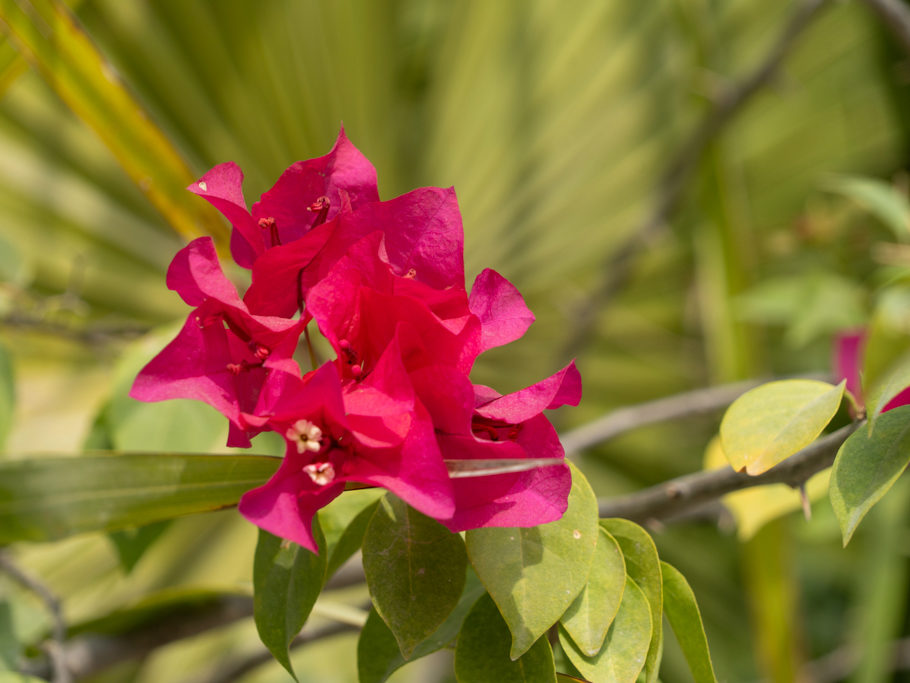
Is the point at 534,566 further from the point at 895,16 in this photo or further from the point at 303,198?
the point at 895,16

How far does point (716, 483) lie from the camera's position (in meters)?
0.23

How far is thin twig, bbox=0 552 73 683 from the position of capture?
28 cm

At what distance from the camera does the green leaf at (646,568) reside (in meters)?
0.20

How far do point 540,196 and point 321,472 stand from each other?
0.84 m

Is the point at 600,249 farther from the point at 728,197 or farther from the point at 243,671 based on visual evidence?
the point at 243,671

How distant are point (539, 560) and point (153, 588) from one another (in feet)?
2.27

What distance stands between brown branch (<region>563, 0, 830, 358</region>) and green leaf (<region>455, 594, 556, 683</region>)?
0.55 meters

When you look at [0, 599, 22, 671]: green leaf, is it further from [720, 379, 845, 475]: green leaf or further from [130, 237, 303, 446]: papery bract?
[720, 379, 845, 475]: green leaf

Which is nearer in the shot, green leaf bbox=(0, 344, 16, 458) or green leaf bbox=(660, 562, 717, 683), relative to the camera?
green leaf bbox=(660, 562, 717, 683)

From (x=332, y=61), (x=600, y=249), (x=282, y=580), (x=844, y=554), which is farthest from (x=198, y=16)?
(x=844, y=554)

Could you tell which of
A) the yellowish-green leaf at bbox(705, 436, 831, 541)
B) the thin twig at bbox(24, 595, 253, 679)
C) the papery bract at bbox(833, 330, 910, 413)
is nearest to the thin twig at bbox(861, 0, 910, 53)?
the papery bract at bbox(833, 330, 910, 413)

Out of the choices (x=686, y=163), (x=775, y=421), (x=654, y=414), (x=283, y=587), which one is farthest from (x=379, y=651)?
(x=686, y=163)

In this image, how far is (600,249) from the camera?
0.99 meters

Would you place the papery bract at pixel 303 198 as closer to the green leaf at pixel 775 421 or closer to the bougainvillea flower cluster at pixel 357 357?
the bougainvillea flower cluster at pixel 357 357
